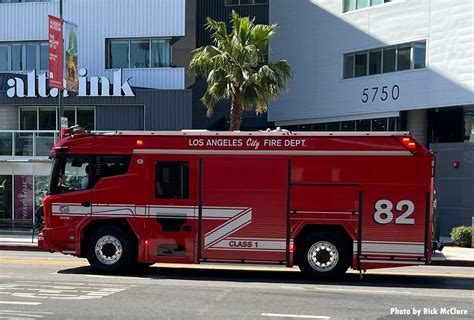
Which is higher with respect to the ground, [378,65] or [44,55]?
[44,55]

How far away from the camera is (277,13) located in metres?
30.6

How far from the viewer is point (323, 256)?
36.1ft

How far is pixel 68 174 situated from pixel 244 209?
4014 mm

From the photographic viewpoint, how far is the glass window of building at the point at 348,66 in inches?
1059

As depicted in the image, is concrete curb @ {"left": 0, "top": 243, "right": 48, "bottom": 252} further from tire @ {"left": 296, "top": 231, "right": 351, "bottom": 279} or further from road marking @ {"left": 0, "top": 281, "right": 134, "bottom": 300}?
tire @ {"left": 296, "top": 231, "right": 351, "bottom": 279}

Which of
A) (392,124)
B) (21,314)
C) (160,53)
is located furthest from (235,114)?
(21,314)

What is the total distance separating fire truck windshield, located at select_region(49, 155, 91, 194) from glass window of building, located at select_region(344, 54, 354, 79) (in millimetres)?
17898

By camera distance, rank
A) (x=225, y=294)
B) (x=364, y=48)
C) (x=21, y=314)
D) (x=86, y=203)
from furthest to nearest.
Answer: (x=364, y=48) < (x=86, y=203) < (x=225, y=294) < (x=21, y=314)

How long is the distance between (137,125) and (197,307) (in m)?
17.8

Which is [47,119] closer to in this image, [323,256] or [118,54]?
[118,54]

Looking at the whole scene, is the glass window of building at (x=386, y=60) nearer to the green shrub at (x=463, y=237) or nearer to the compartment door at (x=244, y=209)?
the green shrub at (x=463, y=237)

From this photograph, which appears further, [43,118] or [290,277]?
[43,118]

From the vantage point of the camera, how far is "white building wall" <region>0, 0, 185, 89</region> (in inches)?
1027

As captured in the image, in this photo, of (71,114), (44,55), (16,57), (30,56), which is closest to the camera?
(71,114)
